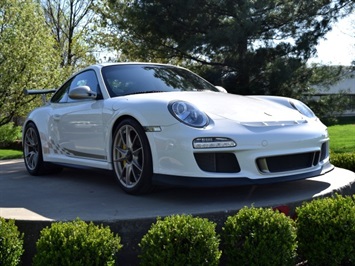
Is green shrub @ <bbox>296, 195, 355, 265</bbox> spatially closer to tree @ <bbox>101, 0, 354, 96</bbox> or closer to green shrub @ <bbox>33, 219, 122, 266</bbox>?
green shrub @ <bbox>33, 219, 122, 266</bbox>

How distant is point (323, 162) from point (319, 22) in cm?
1010

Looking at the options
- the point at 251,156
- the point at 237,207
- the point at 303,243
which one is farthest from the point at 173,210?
the point at 303,243

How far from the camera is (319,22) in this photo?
13.5 m

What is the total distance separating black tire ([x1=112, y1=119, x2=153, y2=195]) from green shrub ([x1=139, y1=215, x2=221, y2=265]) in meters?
1.09

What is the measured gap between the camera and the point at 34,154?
5.96 m

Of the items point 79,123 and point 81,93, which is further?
point 79,123

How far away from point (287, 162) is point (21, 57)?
16727 mm

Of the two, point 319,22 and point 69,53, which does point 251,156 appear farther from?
point 69,53

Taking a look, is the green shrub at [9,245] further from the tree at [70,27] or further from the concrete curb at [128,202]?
the tree at [70,27]

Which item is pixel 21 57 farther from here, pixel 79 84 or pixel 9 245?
pixel 9 245

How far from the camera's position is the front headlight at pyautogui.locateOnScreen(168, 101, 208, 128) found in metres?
3.77

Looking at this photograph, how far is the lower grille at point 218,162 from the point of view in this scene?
3703 millimetres

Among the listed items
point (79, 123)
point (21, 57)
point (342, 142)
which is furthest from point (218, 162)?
point (21, 57)

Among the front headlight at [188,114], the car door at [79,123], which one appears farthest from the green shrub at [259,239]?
the car door at [79,123]
